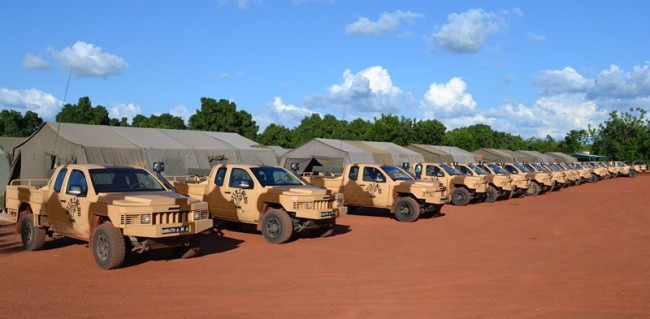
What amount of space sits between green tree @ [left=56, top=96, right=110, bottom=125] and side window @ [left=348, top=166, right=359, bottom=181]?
142 ft

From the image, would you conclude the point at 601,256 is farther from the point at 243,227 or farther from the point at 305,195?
the point at 243,227

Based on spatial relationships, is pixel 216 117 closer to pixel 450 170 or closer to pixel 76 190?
pixel 450 170

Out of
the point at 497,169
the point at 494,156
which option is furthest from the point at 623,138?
the point at 497,169

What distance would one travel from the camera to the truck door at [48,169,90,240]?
931 centimetres

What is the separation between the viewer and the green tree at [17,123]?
5950 centimetres

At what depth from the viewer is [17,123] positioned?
61.1 meters

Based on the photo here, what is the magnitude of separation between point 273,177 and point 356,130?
2404 inches

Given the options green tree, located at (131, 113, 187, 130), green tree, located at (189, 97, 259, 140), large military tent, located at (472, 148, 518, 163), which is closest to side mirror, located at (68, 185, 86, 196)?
green tree, located at (189, 97, 259, 140)

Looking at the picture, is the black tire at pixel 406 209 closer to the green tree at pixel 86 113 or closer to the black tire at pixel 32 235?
the black tire at pixel 32 235

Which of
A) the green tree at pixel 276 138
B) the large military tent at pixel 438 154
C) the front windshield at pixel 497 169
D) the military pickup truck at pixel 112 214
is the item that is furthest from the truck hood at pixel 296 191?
the green tree at pixel 276 138

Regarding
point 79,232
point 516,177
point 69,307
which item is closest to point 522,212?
point 516,177

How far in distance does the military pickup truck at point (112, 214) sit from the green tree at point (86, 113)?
47.1 metres

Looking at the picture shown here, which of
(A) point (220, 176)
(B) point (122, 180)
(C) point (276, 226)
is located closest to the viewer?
(B) point (122, 180)

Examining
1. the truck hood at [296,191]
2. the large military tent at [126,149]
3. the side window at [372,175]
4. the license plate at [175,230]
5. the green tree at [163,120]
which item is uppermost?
the green tree at [163,120]
